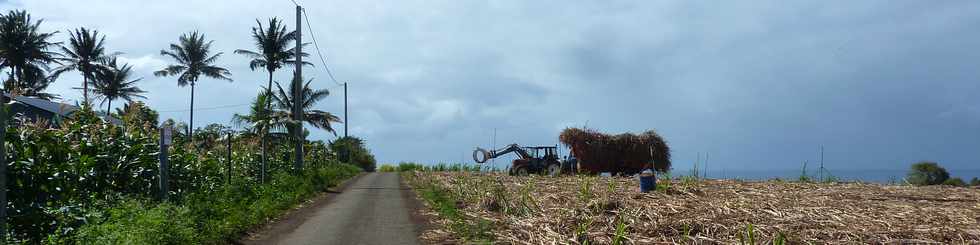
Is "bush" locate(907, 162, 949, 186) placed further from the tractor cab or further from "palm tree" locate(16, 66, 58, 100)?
"palm tree" locate(16, 66, 58, 100)

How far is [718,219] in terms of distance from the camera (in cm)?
799

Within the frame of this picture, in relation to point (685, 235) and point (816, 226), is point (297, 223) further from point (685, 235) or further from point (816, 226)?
point (816, 226)

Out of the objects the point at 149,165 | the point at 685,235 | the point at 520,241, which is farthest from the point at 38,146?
the point at 685,235

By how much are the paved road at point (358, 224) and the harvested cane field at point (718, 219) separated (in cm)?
58

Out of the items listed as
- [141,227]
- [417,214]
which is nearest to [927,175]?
[417,214]

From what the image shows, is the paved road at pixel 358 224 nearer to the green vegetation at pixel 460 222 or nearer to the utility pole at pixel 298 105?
the green vegetation at pixel 460 222

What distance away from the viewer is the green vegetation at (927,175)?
18961mm

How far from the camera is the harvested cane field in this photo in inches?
276

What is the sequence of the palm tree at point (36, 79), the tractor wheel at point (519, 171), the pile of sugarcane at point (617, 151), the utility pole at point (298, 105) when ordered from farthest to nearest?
the palm tree at point (36, 79) → the tractor wheel at point (519, 171) → the pile of sugarcane at point (617, 151) → the utility pole at point (298, 105)

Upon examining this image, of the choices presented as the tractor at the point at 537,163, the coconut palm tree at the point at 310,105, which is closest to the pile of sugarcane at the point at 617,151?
the tractor at the point at 537,163

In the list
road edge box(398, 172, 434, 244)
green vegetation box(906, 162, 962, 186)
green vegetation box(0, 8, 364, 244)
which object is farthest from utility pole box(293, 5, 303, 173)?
green vegetation box(906, 162, 962, 186)

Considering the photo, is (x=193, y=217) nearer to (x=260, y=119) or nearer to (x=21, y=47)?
(x=260, y=119)

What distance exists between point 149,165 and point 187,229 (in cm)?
278

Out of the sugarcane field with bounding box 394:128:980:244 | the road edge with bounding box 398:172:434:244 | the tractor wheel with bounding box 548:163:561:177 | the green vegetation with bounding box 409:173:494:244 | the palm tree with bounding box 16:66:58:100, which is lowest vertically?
the road edge with bounding box 398:172:434:244
